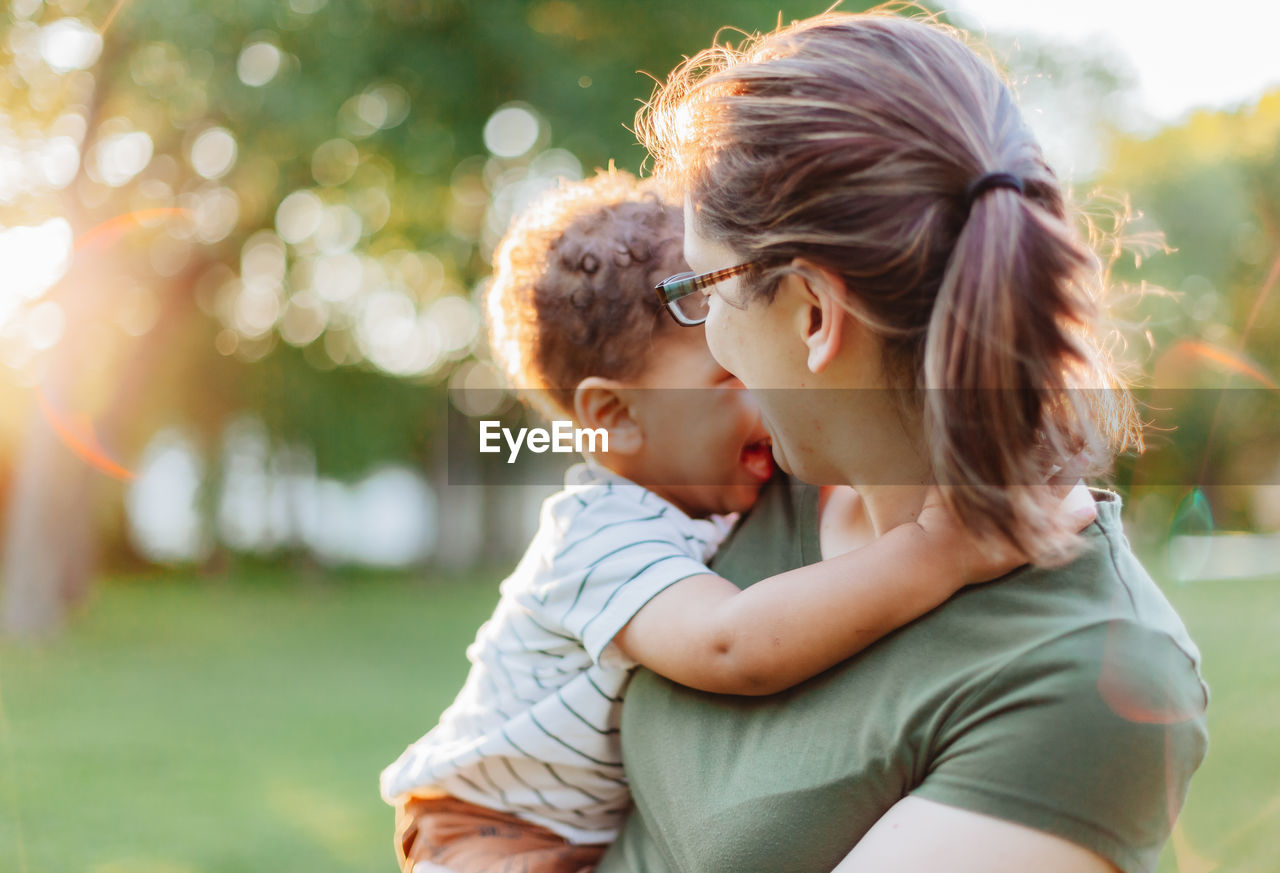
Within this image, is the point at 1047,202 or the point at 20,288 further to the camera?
the point at 20,288

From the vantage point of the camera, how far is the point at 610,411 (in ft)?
6.61

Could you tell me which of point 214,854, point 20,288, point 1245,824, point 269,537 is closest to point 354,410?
point 269,537

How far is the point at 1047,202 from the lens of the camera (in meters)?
1.20

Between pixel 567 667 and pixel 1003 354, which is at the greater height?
pixel 1003 354

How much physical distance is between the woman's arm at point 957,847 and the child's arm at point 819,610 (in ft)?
0.66

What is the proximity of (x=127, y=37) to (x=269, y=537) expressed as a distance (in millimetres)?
13390

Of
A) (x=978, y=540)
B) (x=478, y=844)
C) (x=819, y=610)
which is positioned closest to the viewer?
(x=978, y=540)

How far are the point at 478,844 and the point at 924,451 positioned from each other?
1.05 m

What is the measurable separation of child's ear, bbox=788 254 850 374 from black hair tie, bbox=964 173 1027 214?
0.55 ft

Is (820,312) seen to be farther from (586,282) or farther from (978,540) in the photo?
(586,282)

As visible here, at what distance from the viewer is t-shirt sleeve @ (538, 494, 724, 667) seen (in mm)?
1512

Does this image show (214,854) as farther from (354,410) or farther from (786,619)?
(354,410)

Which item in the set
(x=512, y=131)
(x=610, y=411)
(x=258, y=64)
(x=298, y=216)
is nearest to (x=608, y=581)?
(x=610, y=411)

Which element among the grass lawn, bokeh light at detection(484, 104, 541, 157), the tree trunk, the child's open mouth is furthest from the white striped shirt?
the tree trunk
